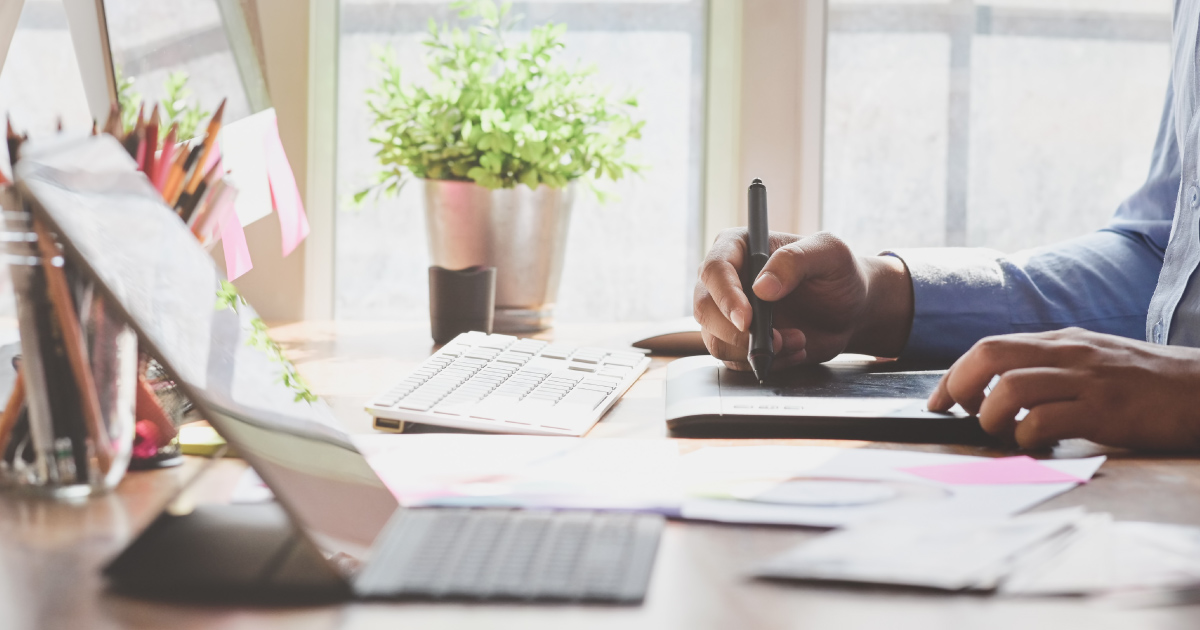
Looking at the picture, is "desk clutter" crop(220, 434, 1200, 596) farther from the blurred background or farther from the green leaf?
the blurred background

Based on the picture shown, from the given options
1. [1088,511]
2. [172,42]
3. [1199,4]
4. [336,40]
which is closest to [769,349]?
[1088,511]

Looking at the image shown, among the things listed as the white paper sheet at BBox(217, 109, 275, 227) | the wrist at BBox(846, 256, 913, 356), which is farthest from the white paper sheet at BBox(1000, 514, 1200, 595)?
the white paper sheet at BBox(217, 109, 275, 227)

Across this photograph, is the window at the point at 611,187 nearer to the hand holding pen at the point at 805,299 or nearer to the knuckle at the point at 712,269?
the hand holding pen at the point at 805,299

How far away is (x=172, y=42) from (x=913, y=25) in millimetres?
1148

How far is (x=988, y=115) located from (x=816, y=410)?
1.17 m

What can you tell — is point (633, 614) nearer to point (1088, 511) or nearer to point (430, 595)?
point (430, 595)

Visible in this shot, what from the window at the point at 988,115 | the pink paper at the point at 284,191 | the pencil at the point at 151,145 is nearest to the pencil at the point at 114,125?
the pencil at the point at 151,145

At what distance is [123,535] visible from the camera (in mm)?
376

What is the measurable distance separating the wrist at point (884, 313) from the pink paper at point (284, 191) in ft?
2.15

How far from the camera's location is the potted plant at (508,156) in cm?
127

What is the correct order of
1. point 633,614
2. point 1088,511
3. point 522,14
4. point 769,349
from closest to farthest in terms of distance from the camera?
point 633,614, point 1088,511, point 769,349, point 522,14

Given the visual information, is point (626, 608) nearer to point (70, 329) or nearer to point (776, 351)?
point (70, 329)

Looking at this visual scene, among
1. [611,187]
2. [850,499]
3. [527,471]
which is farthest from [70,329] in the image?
[611,187]

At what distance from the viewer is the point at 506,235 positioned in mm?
1298
